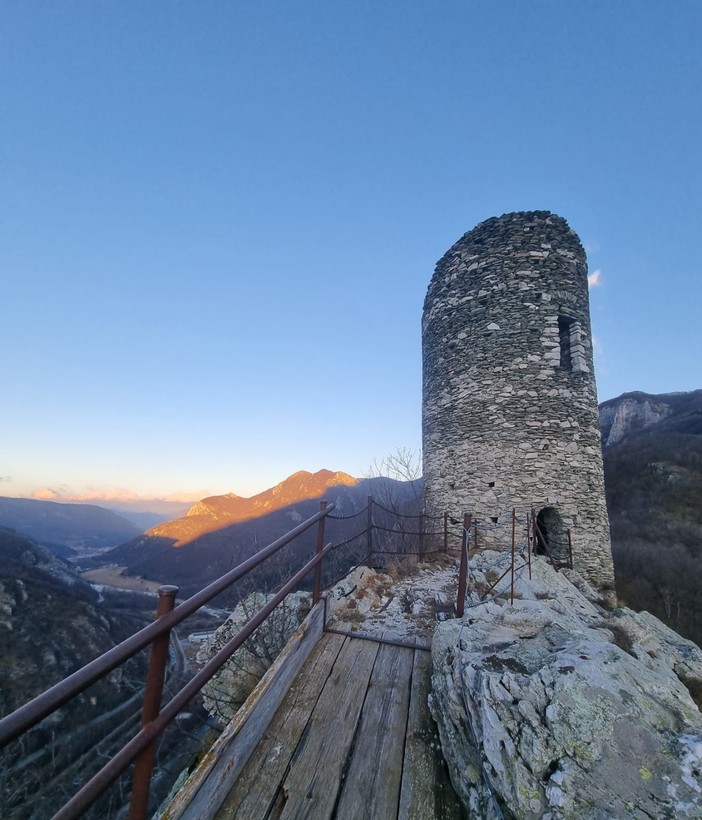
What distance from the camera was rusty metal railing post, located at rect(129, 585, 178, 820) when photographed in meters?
1.24

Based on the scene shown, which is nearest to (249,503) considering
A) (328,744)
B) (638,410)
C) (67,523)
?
(638,410)

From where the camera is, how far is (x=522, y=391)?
797 cm

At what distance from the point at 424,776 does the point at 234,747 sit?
100 cm

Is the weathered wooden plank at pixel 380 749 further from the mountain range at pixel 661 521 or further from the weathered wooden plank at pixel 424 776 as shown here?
the mountain range at pixel 661 521

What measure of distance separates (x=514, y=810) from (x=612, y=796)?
1.27 feet

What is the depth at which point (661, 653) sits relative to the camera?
16.5 feet

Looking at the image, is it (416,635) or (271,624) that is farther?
(271,624)

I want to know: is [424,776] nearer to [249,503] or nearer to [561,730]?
[561,730]

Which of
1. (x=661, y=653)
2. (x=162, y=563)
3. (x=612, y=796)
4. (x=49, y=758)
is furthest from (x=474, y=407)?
(x=162, y=563)

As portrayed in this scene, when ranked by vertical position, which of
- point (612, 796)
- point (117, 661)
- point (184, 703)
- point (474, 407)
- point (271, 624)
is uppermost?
point (474, 407)

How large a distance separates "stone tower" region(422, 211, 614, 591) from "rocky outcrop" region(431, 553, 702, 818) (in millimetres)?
5611

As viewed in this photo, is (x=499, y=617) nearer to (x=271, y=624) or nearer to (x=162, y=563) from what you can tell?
(x=271, y=624)

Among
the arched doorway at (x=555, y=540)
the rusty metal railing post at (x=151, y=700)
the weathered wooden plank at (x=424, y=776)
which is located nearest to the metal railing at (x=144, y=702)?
the rusty metal railing post at (x=151, y=700)

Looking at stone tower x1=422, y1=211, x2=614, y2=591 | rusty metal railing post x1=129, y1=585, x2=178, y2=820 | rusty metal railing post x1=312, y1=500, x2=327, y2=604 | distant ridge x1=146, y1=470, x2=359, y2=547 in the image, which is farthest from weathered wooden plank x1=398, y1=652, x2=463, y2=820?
distant ridge x1=146, y1=470, x2=359, y2=547
